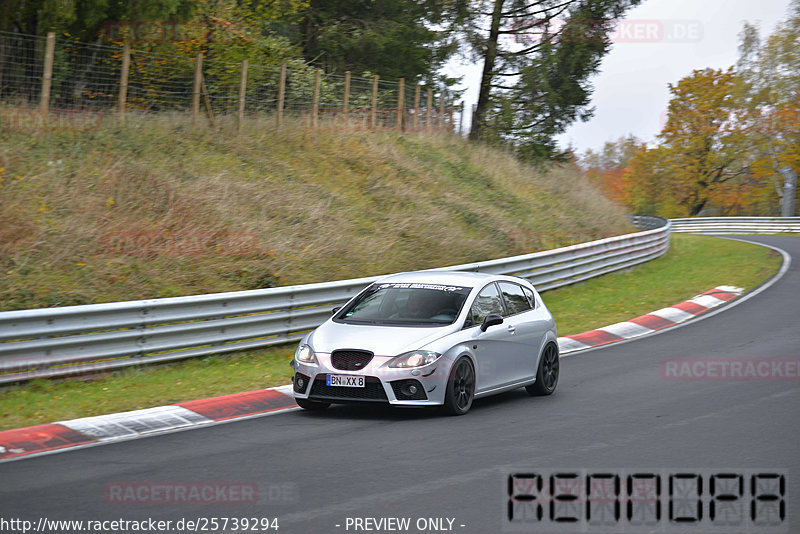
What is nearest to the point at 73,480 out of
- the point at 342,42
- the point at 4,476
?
the point at 4,476

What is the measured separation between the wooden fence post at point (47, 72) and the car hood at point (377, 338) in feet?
39.5

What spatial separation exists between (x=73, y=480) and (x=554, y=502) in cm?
354

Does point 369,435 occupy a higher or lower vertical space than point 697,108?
lower

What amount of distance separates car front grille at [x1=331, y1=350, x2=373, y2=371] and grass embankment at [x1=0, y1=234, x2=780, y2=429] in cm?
204

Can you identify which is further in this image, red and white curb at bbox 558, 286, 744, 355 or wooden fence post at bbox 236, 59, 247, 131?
wooden fence post at bbox 236, 59, 247, 131

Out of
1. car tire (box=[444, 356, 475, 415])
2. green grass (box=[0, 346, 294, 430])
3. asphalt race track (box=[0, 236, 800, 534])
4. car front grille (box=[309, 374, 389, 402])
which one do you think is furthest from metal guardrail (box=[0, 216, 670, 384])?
car tire (box=[444, 356, 475, 415])

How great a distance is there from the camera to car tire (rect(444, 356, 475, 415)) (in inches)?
378

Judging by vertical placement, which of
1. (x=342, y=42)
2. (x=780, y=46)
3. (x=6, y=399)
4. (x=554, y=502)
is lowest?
(x=6, y=399)

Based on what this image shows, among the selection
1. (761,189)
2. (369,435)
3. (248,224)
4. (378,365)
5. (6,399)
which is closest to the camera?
(369,435)

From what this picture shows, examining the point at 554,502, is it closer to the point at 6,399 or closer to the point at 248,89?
the point at 6,399

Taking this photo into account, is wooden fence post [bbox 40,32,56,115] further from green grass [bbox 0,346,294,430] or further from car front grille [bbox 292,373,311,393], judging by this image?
car front grille [bbox 292,373,311,393]

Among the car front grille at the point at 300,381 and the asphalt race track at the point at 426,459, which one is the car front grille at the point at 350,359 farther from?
the asphalt race track at the point at 426,459

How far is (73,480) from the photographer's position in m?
6.84

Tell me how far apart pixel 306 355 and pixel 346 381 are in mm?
661
